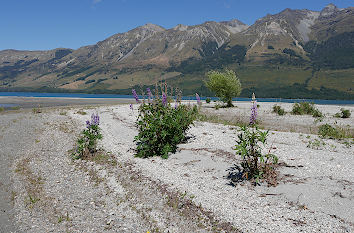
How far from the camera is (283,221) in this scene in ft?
25.6

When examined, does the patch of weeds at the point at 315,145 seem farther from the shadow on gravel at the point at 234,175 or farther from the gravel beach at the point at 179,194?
the shadow on gravel at the point at 234,175

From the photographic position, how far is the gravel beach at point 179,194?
8.20 meters

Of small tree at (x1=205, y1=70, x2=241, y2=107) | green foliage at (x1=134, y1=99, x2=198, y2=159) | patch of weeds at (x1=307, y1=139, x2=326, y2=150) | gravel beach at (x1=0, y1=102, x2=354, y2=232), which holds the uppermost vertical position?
small tree at (x1=205, y1=70, x2=241, y2=107)

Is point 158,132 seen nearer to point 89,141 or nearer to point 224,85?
point 89,141

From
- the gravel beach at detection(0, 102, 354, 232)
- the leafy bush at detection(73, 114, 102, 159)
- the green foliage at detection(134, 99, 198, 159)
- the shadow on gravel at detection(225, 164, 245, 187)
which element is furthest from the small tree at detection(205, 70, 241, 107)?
the shadow on gravel at detection(225, 164, 245, 187)

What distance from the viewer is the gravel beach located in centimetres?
820

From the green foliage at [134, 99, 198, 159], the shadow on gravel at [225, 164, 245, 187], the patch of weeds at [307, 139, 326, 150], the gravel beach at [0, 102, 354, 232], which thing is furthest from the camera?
the patch of weeds at [307, 139, 326, 150]

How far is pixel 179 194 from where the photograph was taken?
10.2 metres

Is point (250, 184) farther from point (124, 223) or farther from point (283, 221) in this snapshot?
point (124, 223)

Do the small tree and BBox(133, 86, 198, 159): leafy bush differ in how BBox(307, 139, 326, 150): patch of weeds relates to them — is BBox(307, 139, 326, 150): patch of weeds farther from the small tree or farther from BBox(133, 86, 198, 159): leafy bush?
the small tree

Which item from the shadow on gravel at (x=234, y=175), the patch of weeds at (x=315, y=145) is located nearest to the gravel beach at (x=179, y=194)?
the patch of weeds at (x=315, y=145)

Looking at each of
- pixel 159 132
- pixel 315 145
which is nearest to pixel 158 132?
pixel 159 132

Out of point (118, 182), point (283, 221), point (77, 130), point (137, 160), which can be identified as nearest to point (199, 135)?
point (137, 160)

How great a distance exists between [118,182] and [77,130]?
57.5 ft
